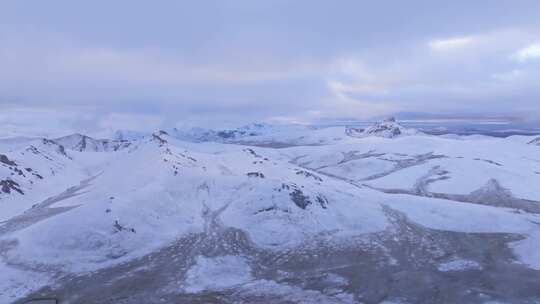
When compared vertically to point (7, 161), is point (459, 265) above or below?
below

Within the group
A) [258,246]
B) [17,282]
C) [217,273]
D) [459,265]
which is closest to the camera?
[17,282]

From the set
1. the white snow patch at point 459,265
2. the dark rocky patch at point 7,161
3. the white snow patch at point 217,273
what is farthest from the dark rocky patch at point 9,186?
the white snow patch at point 459,265

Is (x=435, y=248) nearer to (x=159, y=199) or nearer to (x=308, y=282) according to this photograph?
(x=308, y=282)

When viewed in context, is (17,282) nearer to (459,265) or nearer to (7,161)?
(459,265)

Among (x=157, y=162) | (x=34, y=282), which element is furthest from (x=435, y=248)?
(x=157, y=162)

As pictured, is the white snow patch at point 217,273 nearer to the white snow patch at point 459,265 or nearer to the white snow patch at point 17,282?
the white snow patch at point 17,282

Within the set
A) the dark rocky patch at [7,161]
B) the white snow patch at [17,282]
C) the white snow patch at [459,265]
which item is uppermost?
the dark rocky patch at [7,161]

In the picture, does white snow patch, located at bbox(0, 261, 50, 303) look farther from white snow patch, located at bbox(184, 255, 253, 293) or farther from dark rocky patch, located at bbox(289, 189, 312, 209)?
dark rocky patch, located at bbox(289, 189, 312, 209)

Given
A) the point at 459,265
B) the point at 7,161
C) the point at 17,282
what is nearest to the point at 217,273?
the point at 17,282

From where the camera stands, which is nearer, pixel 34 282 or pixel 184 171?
pixel 34 282

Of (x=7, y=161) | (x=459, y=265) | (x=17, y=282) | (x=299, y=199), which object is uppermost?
(x=299, y=199)

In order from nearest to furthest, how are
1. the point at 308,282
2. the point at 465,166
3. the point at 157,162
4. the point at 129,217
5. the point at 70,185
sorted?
the point at 308,282
the point at 129,217
the point at 157,162
the point at 70,185
the point at 465,166
